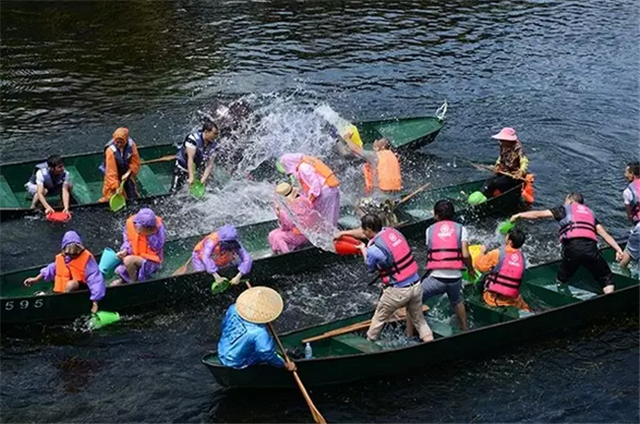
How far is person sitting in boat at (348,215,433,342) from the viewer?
11773mm

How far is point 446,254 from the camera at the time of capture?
12.3 m

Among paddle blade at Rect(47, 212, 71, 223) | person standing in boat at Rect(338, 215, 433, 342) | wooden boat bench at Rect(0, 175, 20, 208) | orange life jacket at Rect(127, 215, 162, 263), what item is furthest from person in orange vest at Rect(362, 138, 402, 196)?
wooden boat bench at Rect(0, 175, 20, 208)

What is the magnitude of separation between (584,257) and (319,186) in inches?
182

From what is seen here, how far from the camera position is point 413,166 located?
66.7 ft

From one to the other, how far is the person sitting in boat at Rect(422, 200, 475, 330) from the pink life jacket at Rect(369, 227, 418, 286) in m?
0.61

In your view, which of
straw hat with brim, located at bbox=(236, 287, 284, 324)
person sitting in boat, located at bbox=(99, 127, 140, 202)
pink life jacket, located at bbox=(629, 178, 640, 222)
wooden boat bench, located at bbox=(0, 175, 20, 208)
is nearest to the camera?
straw hat with brim, located at bbox=(236, 287, 284, 324)

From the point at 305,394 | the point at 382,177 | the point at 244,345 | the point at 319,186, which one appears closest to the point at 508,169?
the point at 382,177

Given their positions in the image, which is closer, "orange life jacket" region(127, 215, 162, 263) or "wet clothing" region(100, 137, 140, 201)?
"orange life jacket" region(127, 215, 162, 263)

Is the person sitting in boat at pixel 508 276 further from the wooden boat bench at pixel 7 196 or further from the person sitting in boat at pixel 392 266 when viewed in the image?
the wooden boat bench at pixel 7 196

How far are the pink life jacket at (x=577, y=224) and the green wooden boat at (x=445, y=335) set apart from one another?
100cm

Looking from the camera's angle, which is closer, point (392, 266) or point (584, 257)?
point (392, 266)

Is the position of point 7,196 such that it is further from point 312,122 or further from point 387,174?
point 387,174

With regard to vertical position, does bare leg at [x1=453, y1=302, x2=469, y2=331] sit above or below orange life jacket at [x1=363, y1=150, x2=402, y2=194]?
below

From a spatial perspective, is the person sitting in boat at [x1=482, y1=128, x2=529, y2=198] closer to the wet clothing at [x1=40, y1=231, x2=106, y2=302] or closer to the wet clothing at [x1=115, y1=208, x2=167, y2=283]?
the wet clothing at [x1=115, y1=208, x2=167, y2=283]
